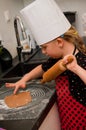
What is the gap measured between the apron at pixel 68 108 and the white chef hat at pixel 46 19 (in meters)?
0.19

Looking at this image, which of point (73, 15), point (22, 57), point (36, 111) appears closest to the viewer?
point (36, 111)

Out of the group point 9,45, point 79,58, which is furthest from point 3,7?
point 79,58

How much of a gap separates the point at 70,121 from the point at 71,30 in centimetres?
39

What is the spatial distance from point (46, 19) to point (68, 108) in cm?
39

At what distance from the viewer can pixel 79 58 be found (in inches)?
42.1

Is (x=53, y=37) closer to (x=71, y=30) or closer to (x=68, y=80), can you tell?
(x=71, y=30)

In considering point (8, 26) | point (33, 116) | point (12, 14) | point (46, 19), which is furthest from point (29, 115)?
point (12, 14)

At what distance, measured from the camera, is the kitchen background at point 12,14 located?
1800 millimetres

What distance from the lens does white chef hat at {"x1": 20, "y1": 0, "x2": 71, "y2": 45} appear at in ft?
3.62

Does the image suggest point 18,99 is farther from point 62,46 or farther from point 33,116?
point 62,46

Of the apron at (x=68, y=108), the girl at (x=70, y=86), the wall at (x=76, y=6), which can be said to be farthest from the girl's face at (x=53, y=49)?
Answer: the wall at (x=76, y=6)

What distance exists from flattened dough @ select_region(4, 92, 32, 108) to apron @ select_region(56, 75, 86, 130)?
13cm

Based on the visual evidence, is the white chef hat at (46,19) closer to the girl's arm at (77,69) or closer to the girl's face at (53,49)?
the girl's face at (53,49)

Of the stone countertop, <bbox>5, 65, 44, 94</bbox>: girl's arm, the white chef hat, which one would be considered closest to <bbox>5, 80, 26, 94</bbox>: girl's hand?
<bbox>5, 65, 44, 94</bbox>: girl's arm
